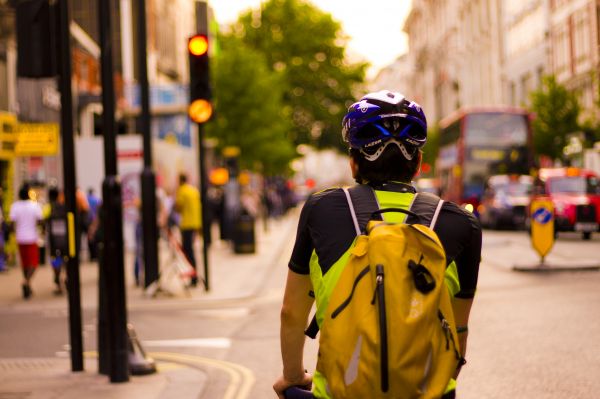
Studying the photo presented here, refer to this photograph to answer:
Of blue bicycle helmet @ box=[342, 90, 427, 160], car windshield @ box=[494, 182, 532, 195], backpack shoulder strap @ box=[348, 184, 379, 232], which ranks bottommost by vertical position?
car windshield @ box=[494, 182, 532, 195]

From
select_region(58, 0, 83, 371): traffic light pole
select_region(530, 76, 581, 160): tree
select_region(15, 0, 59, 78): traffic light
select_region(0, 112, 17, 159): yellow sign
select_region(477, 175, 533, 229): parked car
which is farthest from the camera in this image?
select_region(530, 76, 581, 160): tree

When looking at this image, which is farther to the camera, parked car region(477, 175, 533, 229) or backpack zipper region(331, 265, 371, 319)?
parked car region(477, 175, 533, 229)

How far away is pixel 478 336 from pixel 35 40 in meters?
4.80

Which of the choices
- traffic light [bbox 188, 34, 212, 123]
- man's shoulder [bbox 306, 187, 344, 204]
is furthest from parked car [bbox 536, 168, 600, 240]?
man's shoulder [bbox 306, 187, 344, 204]

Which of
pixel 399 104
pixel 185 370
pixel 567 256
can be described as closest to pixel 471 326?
pixel 185 370

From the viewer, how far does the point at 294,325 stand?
326 cm

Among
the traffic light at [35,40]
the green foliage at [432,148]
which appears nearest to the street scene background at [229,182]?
the traffic light at [35,40]

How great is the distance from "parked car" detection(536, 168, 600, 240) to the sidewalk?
687 cm

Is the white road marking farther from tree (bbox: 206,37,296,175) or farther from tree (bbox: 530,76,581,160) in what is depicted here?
tree (bbox: 530,76,581,160)

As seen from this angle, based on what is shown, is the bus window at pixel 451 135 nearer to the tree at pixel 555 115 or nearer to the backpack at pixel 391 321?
the tree at pixel 555 115

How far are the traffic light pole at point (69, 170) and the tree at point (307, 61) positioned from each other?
6307 cm

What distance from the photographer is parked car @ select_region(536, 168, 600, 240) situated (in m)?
28.0

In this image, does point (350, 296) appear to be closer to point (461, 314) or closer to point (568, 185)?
point (461, 314)

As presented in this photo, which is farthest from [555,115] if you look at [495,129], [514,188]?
[514,188]
